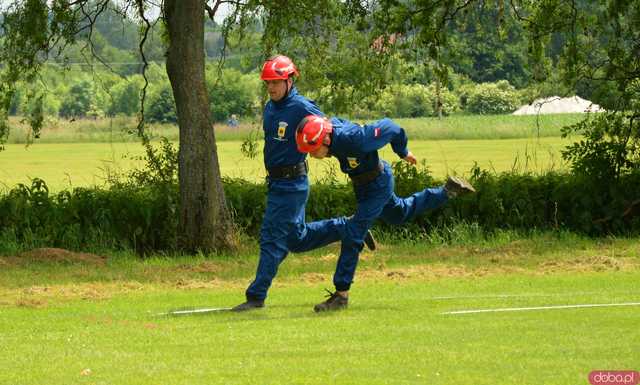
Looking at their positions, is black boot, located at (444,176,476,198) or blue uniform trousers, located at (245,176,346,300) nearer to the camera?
blue uniform trousers, located at (245,176,346,300)

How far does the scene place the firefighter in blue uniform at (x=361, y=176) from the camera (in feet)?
35.6

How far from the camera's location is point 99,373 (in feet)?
27.0

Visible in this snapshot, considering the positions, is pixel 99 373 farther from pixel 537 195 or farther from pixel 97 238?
pixel 537 195

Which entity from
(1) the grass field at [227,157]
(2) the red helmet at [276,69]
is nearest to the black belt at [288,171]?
(2) the red helmet at [276,69]

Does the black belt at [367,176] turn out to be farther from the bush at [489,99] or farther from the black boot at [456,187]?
the bush at [489,99]

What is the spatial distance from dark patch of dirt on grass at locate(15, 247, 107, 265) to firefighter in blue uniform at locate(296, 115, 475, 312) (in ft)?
20.8

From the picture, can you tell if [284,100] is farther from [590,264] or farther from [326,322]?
[590,264]

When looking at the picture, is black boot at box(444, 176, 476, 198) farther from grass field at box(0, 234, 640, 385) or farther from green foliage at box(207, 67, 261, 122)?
green foliage at box(207, 67, 261, 122)

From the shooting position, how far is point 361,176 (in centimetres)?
1137

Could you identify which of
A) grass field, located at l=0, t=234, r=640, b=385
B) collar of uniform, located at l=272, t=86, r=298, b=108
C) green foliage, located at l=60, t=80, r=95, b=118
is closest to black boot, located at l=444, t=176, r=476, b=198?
grass field, located at l=0, t=234, r=640, b=385

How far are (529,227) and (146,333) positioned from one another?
1015cm

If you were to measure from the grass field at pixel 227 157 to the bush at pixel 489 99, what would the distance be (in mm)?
24063

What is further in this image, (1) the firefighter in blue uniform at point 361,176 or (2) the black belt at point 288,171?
(2) the black belt at point 288,171

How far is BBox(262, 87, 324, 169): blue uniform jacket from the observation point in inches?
447
